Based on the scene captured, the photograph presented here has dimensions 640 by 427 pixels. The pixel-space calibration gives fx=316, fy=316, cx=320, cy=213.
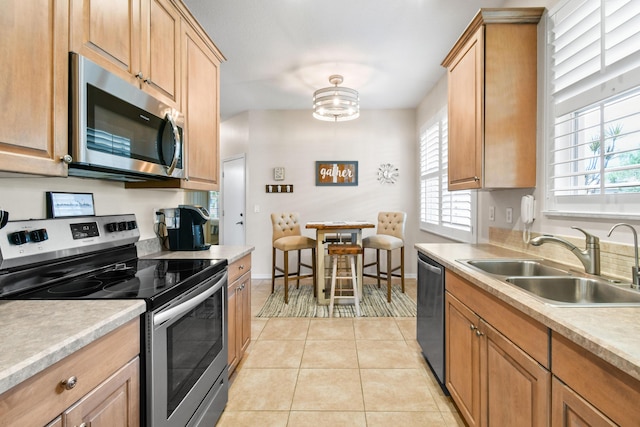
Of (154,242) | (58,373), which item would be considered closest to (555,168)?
(58,373)

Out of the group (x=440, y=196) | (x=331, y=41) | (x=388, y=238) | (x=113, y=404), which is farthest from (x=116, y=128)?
(x=440, y=196)

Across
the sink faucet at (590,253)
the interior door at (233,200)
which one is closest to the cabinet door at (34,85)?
the sink faucet at (590,253)

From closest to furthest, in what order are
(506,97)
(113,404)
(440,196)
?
(113,404)
(506,97)
(440,196)

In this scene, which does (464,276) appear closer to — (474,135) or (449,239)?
(474,135)

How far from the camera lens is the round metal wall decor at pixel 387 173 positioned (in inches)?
197

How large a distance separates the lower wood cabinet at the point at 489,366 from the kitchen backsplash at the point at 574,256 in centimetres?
58

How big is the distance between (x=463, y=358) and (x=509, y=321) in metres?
0.57

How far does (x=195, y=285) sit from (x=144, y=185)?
2.92 feet

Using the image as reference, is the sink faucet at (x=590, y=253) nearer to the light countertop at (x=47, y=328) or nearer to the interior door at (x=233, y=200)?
the light countertop at (x=47, y=328)

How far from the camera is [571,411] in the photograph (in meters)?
0.86

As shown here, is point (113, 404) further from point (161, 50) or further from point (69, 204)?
point (161, 50)

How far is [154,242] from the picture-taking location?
2154 millimetres

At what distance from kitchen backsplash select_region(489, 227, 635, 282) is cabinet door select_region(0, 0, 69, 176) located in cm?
225

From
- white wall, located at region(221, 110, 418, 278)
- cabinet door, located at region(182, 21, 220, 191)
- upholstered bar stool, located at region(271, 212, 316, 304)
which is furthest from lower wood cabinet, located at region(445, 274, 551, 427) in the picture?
white wall, located at region(221, 110, 418, 278)
